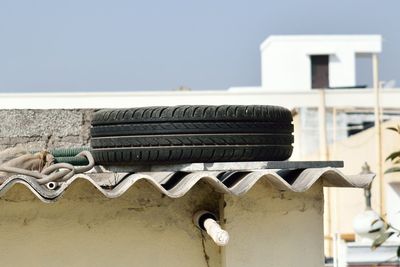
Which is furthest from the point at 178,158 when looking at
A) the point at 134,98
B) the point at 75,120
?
the point at 134,98

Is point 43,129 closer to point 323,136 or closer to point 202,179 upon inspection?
point 202,179

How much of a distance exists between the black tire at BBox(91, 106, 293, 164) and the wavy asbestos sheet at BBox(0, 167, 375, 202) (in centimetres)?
11

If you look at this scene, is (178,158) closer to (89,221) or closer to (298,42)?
(89,221)

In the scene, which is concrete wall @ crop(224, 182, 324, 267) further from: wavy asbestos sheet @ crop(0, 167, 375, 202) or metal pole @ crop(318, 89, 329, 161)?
metal pole @ crop(318, 89, 329, 161)

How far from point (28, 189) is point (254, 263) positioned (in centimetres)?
122

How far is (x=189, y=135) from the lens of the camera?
5789 mm

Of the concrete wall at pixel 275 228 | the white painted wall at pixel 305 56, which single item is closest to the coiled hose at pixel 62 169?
the concrete wall at pixel 275 228

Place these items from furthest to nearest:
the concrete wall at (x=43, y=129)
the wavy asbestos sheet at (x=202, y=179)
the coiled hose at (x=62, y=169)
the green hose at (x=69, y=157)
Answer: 1. the concrete wall at (x=43, y=129)
2. the green hose at (x=69, y=157)
3. the coiled hose at (x=62, y=169)
4. the wavy asbestos sheet at (x=202, y=179)

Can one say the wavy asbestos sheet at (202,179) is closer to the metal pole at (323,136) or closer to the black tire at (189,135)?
the black tire at (189,135)

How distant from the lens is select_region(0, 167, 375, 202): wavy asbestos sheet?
5266 millimetres

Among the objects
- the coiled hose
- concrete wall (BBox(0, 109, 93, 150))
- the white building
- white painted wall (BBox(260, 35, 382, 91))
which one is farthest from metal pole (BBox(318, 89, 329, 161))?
the coiled hose

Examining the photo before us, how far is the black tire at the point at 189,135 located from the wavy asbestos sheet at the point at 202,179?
0.35 ft

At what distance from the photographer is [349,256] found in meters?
17.0

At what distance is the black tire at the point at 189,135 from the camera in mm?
5785
